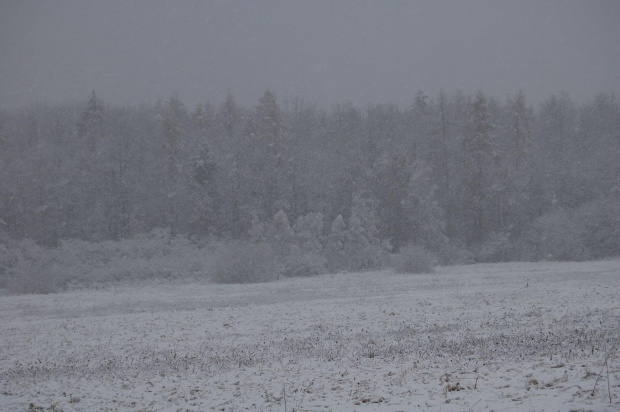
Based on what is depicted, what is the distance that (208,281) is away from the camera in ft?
123

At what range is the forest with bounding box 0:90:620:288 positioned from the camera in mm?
47531

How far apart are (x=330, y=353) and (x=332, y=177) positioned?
4788 centimetres

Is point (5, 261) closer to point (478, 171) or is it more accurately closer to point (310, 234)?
point (310, 234)

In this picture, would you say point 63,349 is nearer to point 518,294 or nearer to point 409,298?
point 409,298

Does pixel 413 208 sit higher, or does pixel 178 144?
pixel 178 144

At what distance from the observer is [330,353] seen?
38.8ft

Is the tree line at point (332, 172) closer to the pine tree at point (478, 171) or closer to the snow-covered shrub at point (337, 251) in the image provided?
the pine tree at point (478, 171)

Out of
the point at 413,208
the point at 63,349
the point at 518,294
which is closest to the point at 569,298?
the point at 518,294

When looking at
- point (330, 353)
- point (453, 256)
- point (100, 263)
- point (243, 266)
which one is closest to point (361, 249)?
point (453, 256)

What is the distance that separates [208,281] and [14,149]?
4144 centimetres

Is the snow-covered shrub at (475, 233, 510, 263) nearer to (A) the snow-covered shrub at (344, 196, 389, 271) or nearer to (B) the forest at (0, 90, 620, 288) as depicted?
(B) the forest at (0, 90, 620, 288)

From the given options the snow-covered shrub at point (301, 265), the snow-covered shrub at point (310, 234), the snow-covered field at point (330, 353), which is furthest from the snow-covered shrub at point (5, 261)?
the snow-covered shrub at point (310, 234)

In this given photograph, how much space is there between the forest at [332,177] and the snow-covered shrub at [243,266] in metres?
7.40

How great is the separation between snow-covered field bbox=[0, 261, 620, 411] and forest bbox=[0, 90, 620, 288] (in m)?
24.0
